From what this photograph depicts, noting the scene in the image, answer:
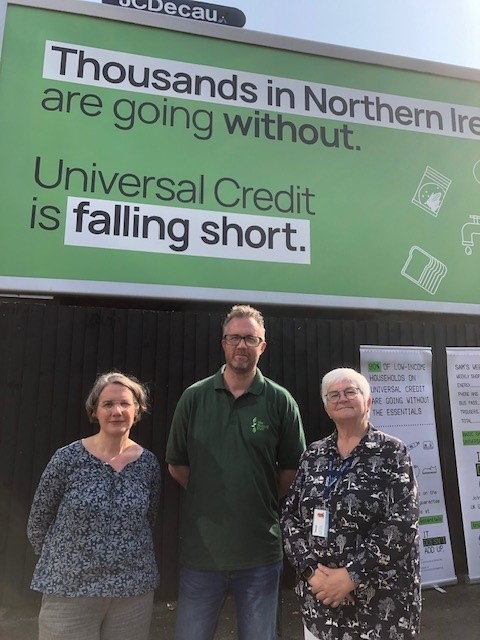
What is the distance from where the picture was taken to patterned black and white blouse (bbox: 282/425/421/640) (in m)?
1.86

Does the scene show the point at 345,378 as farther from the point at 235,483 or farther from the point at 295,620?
the point at 295,620

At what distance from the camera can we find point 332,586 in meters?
1.87

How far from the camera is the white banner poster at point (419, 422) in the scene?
160 inches

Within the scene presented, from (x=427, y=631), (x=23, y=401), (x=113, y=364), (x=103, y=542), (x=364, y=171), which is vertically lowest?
(x=427, y=631)

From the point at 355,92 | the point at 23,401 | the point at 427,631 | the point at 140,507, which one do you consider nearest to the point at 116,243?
the point at 23,401

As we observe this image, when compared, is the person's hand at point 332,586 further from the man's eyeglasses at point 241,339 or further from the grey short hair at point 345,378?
the man's eyeglasses at point 241,339

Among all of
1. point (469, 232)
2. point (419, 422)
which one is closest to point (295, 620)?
point (419, 422)

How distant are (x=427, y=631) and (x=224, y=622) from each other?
1.46 meters

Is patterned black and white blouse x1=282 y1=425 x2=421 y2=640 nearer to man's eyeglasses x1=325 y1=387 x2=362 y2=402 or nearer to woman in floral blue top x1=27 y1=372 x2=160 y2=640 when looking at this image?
man's eyeglasses x1=325 y1=387 x2=362 y2=402

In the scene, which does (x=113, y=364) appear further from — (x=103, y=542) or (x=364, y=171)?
(x=364, y=171)

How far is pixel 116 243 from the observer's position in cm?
396

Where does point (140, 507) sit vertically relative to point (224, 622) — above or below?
above

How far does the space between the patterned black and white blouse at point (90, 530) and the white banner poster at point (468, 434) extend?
3231 mm

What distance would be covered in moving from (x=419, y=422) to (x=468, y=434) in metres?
0.55
